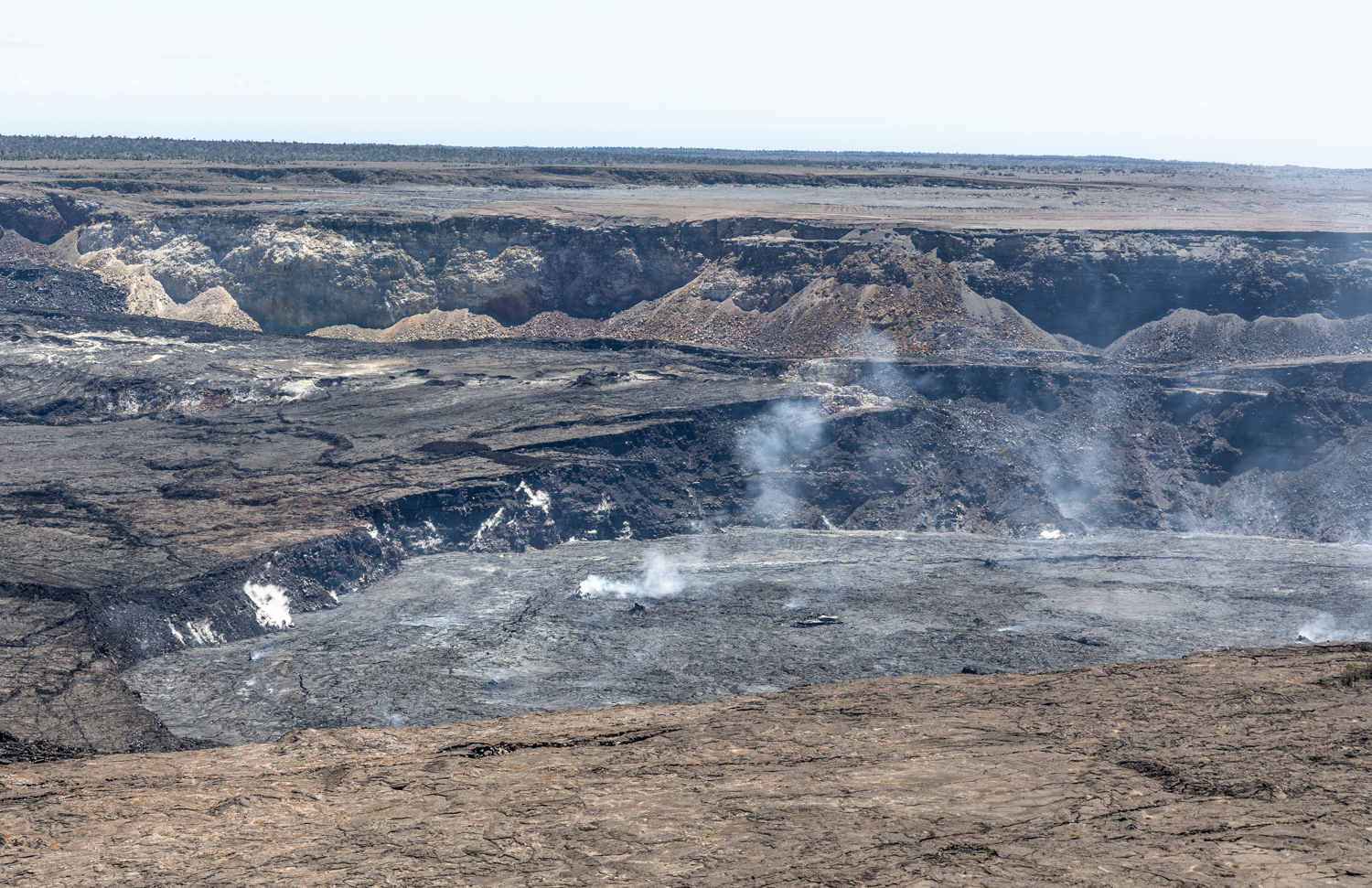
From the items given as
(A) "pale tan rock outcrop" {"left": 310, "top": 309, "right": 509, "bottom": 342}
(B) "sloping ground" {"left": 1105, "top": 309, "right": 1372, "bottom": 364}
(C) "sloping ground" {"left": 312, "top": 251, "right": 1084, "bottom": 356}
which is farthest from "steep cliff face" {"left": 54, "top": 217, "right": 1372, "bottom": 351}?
(B) "sloping ground" {"left": 1105, "top": 309, "right": 1372, "bottom": 364}

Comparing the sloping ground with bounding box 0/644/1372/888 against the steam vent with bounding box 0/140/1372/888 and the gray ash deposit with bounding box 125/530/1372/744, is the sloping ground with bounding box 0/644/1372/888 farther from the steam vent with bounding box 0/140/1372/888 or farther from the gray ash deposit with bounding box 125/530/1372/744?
the gray ash deposit with bounding box 125/530/1372/744

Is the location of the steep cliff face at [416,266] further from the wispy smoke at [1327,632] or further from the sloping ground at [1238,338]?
the wispy smoke at [1327,632]

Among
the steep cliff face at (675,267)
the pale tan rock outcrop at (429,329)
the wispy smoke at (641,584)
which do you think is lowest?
the wispy smoke at (641,584)

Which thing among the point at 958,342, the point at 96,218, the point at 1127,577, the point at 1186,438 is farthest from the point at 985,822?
the point at 96,218

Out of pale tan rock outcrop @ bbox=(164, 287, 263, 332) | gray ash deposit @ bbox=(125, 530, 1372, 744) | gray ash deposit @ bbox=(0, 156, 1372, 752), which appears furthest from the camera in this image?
pale tan rock outcrop @ bbox=(164, 287, 263, 332)

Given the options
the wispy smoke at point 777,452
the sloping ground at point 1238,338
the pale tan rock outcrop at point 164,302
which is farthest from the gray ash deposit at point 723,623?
the pale tan rock outcrop at point 164,302

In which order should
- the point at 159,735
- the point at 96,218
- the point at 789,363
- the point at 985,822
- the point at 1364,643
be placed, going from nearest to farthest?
the point at 985,822, the point at 1364,643, the point at 159,735, the point at 789,363, the point at 96,218

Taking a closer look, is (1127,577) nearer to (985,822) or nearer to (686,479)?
(686,479)
